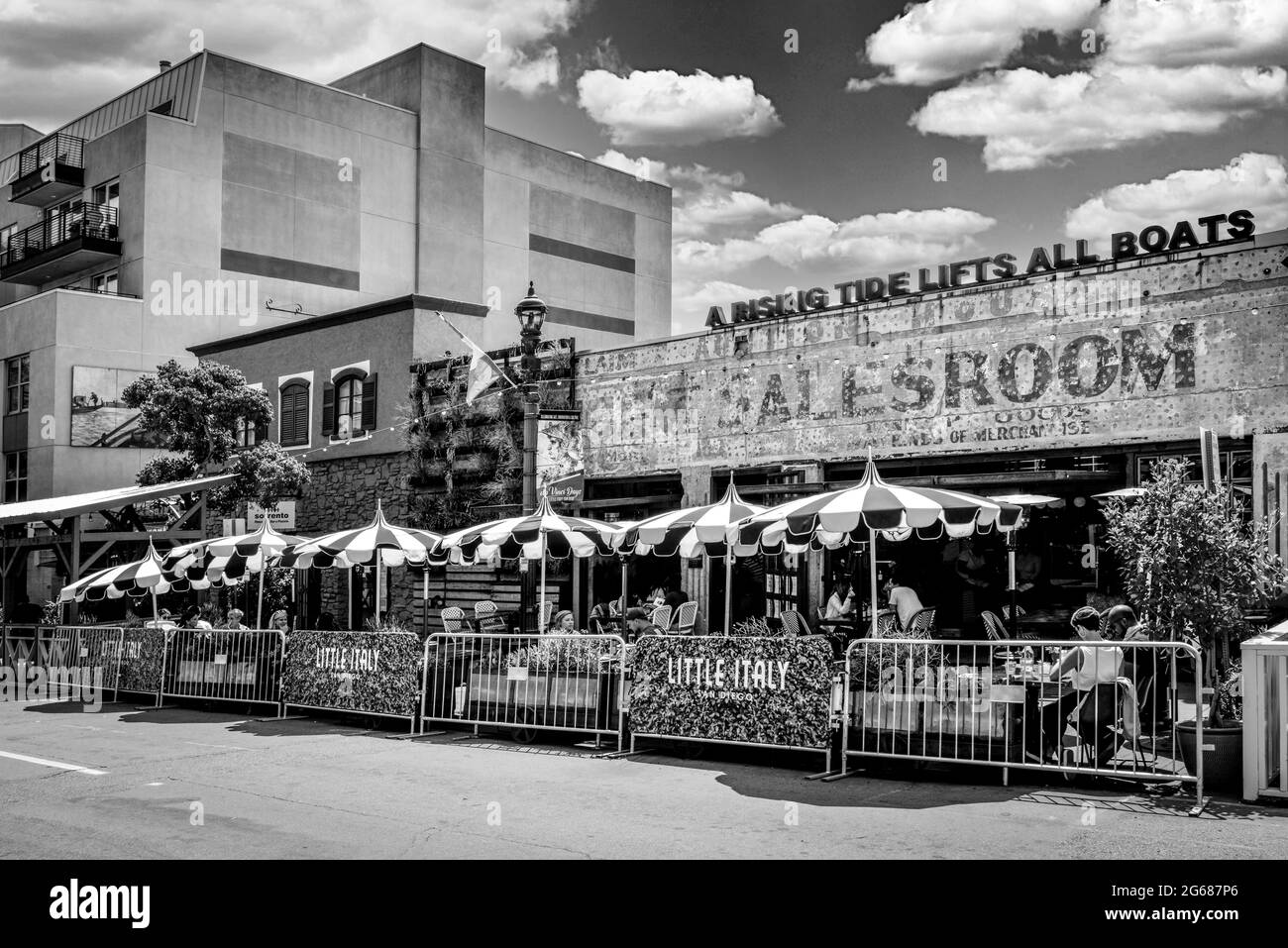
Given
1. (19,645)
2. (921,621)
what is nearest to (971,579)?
(921,621)

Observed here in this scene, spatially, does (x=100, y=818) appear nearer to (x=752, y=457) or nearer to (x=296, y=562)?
(x=296, y=562)

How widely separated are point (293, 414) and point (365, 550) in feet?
48.2

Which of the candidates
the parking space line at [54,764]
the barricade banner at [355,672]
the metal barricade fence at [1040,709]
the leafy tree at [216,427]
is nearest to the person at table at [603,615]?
the barricade banner at [355,672]

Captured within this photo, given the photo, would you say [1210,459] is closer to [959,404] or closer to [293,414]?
[959,404]

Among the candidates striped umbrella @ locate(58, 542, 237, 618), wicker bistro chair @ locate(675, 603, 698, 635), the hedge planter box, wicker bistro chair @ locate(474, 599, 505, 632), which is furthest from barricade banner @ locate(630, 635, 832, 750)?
striped umbrella @ locate(58, 542, 237, 618)

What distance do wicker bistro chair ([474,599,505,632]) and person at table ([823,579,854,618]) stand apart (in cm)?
635

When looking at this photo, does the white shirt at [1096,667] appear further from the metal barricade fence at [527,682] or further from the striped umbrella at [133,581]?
the striped umbrella at [133,581]

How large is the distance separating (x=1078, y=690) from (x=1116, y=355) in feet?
25.0

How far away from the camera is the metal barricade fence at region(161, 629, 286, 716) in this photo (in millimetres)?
16172

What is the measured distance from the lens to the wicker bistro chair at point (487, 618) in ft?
68.5

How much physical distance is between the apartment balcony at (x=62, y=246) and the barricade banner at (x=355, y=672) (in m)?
26.8

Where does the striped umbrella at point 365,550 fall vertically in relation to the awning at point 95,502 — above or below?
below

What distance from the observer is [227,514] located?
27156mm

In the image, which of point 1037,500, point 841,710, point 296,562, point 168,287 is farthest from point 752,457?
point 168,287
